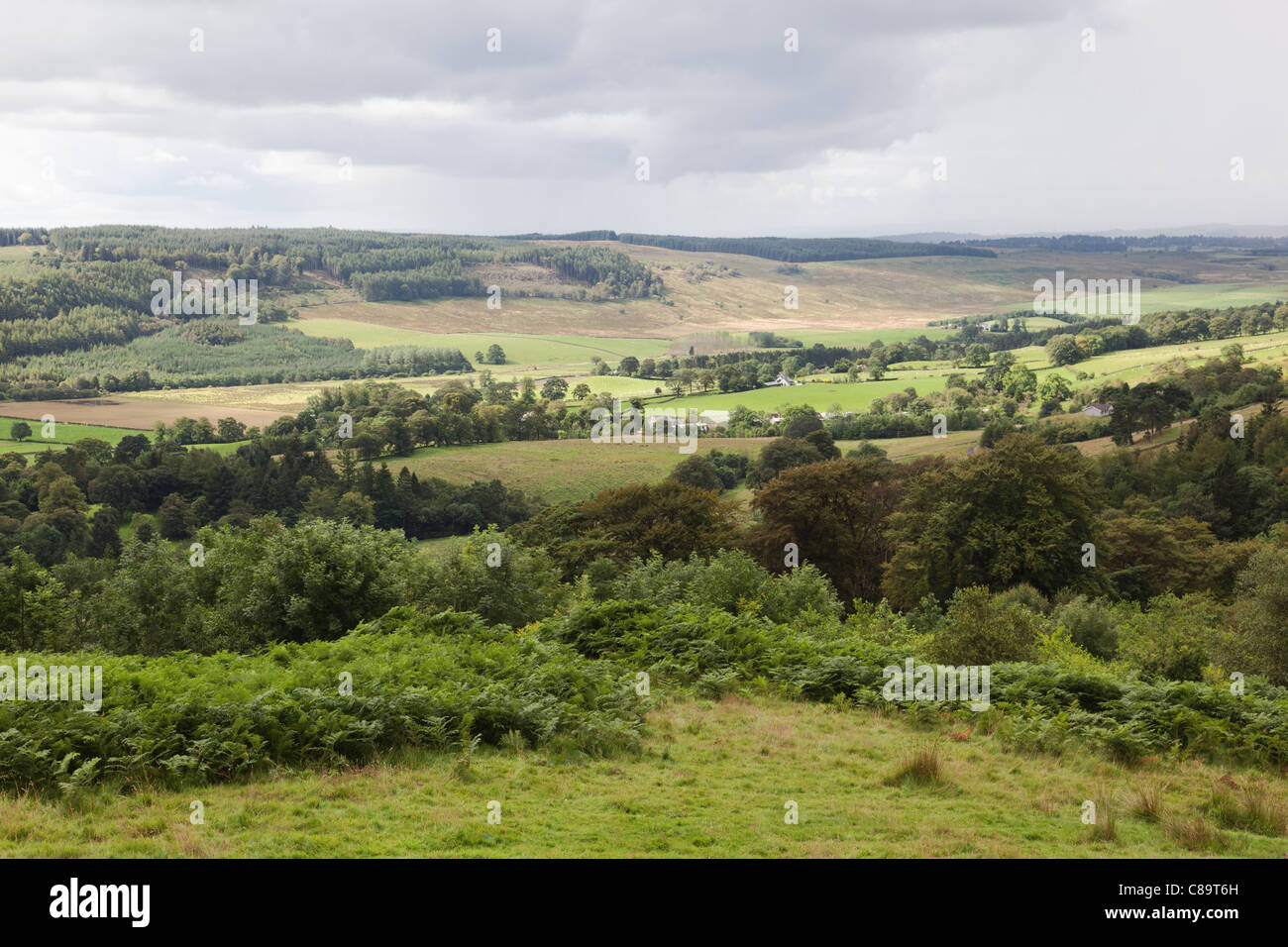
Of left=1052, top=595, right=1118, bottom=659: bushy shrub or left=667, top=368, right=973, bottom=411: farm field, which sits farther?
left=667, top=368, right=973, bottom=411: farm field

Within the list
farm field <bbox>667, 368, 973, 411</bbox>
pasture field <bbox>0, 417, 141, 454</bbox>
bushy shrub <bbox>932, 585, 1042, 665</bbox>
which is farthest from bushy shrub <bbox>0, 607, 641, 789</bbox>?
farm field <bbox>667, 368, 973, 411</bbox>

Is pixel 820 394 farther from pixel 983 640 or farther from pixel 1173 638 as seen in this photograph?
pixel 983 640

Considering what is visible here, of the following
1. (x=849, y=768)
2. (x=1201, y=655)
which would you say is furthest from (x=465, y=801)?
(x=1201, y=655)

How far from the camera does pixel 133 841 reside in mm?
9227

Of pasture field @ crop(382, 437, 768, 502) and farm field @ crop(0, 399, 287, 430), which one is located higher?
farm field @ crop(0, 399, 287, 430)

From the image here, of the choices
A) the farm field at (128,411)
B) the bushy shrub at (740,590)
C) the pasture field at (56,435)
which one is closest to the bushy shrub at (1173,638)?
the bushy shrub at (740,590)

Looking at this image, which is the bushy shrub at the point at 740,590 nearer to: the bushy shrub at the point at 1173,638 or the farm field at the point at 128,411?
the bushy shrub at the point at 1173,638

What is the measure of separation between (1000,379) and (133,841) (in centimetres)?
14729

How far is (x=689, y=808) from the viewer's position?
441 inches

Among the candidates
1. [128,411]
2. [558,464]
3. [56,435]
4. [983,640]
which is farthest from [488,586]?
[128,411]

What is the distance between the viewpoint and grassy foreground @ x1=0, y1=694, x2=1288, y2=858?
376 inches

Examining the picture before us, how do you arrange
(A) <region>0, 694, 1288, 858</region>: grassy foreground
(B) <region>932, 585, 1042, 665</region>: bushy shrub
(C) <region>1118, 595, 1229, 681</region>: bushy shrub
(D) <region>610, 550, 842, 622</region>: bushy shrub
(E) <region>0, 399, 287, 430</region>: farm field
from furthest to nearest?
(E) <region>0, 399, 287, 430</region>: farm field, (D) <region>610, 550, 842, 622</region>: bushy shrub, (C) <region>1118, 595, 1229, 681</region>: bushy shrub, (B) <region>932, 585, 1042, 665</region>: bushy shrub, (A) <region>0, 694, 1288, 858</region>: grassy foreground

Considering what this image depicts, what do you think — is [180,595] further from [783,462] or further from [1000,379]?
[1000,379]

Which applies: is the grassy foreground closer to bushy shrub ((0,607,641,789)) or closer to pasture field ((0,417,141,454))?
bushy shrub ((0,607,641,789))
